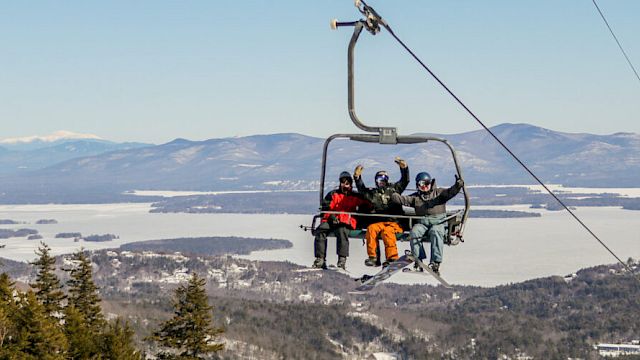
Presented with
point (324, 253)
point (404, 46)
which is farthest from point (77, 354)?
point (404, 46)

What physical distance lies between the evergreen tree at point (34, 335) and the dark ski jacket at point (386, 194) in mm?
20512

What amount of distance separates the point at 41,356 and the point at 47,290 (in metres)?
13.5

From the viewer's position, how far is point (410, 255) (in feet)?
82.0

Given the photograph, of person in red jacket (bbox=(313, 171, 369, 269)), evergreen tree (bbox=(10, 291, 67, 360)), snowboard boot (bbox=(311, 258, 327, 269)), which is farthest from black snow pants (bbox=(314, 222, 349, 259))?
evergreen tree (bbox=(10, 291, 67, 360))

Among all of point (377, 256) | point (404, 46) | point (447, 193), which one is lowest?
point (377, 256)

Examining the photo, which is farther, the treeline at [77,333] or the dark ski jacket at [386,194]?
the treeline at [77,333]

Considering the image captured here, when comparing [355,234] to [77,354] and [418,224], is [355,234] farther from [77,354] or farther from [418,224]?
[77,354]

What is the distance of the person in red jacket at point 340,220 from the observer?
26.7 m

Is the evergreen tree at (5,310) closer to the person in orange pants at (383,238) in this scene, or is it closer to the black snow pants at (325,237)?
the black snow pants at (325,237)

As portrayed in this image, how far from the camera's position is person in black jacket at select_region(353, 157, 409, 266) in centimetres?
2589

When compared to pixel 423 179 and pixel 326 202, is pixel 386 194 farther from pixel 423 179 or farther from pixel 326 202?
pixel 326 202

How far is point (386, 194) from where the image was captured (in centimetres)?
2630

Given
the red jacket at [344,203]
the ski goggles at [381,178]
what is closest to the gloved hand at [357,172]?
the ski goggles at [381,178]

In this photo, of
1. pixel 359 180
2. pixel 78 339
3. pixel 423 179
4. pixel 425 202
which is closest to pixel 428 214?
pixel 425 202
